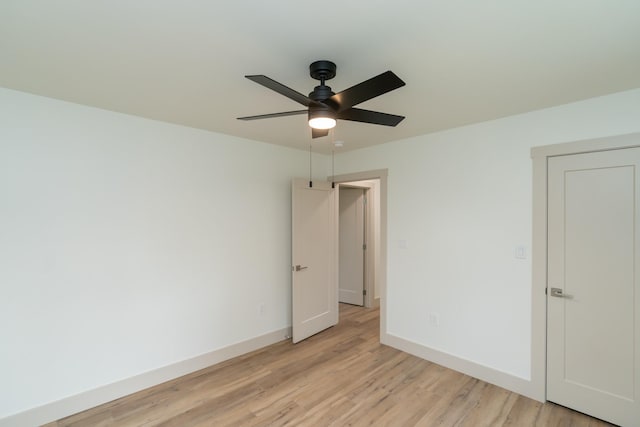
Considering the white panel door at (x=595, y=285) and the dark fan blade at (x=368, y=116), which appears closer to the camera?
the dark fan blade at (x=368, y=116)

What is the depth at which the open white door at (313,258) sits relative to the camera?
3816 millimetres

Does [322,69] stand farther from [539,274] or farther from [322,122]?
[539,274]

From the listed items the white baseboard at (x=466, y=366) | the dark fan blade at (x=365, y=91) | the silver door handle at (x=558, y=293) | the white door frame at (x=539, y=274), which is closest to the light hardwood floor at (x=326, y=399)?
the white baseboard at (x=466, y=366)

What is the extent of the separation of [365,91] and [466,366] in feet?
9.66

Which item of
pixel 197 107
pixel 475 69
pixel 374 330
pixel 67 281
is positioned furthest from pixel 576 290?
pixel 67 281

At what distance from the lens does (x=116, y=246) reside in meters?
2.64

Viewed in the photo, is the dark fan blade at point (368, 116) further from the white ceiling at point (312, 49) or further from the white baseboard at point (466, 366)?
the white baseboard at point (466, 366)

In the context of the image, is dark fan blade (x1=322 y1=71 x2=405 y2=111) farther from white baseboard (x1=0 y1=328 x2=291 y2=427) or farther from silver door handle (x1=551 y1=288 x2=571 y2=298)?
white baseboard (x1=0 y1=328 x2=291 y2=427)

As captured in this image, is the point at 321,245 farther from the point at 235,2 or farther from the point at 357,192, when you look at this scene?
the point at 235,2

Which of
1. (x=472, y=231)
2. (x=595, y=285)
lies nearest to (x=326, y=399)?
(x=472, y=231)

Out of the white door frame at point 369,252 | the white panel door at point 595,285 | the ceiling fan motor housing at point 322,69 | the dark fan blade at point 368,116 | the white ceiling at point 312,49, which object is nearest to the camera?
the white ceiling at point 312,49

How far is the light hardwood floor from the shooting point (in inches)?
92.6

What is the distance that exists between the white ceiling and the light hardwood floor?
2511 mm

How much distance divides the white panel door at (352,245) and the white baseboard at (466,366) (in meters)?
1.62
